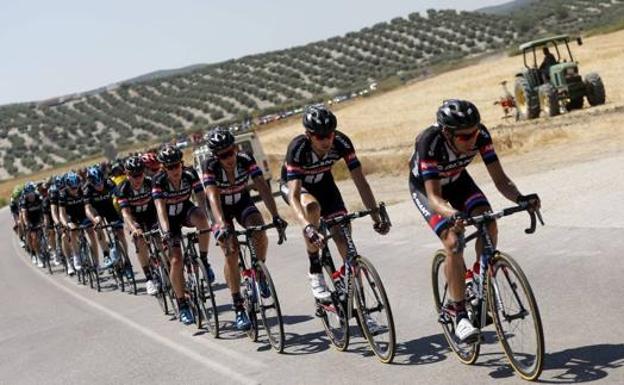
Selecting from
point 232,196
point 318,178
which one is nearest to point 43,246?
point 232,196

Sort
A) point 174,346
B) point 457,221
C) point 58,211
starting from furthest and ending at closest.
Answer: point 58,211
point 174,346
point 457,221

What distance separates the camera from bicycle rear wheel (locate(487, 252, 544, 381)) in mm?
6160

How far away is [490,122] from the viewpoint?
108 ft

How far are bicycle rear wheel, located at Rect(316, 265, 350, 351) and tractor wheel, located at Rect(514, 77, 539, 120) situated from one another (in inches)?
855

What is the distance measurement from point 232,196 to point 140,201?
3.32m

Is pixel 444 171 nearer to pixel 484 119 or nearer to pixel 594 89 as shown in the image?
pixel 594 89

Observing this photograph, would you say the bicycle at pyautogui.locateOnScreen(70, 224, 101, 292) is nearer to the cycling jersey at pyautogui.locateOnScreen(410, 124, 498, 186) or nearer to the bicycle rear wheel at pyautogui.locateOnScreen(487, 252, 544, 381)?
the cycling jersey at pyautogui.locateOnScreen(410, 124, 498, 186)

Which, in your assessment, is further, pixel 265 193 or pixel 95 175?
pixel 95 175

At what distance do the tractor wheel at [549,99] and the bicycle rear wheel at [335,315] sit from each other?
21.0 m

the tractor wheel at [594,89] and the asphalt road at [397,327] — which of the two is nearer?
the asphalt road at [397,327]

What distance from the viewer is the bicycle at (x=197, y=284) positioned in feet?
34.0

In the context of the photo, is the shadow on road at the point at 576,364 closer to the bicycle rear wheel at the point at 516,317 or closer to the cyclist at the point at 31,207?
the bicycle rear wheel at the point at 516,317

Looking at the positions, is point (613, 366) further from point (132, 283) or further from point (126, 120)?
point (126, 120)

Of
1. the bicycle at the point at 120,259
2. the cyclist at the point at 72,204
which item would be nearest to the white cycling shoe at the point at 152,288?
the bicycle at the point at 120,259
